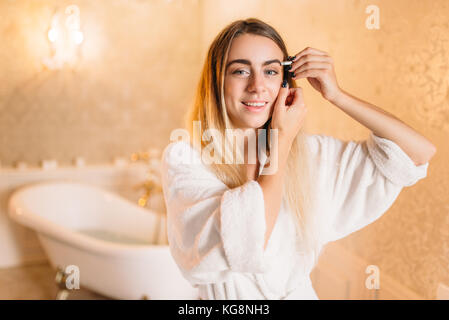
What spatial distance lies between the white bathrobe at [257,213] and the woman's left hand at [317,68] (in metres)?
0.16

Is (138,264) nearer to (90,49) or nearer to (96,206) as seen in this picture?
(96,206)

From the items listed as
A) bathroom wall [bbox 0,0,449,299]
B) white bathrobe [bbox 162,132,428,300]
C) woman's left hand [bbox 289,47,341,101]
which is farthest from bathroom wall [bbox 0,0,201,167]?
woman's left hand [bbox 289,47,341,101]

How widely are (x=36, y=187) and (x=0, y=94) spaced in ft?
2.32

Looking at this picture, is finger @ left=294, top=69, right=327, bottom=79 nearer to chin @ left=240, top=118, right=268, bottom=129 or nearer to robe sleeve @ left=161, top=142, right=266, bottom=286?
chin @ left=240, top=118, right=268, bottom=129

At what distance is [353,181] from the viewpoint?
970 millimetres

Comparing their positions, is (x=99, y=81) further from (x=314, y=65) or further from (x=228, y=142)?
(x=314, y=65)

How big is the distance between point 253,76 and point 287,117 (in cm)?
14

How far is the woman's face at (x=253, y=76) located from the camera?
34.1 inches

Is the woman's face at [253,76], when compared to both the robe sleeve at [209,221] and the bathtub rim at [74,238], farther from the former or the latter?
the bathtub rim at [74,238]

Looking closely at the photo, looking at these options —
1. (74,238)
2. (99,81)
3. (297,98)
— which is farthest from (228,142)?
(99,81)

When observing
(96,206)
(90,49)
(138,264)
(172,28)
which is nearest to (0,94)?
(90,49)

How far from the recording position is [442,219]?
1.07 m

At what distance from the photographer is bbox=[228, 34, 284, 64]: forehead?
34.2 inches

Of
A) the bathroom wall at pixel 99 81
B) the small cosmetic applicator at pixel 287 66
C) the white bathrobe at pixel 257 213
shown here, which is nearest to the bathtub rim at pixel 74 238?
the bathroom wall at pixel 99 81
